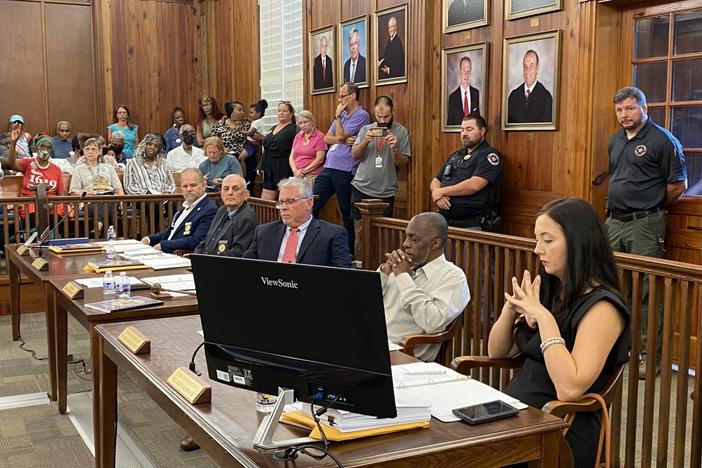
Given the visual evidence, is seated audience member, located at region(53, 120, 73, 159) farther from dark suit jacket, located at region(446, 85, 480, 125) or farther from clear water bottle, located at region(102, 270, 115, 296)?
clear water bottle, located at region(102, 270, 115, 296)

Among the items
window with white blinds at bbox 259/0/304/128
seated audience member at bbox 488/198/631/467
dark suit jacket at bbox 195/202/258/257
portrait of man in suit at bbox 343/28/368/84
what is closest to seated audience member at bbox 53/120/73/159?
window with white blinds at bbox 259/0/304/128

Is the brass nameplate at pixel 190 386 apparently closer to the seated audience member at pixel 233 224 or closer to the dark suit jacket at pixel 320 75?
the seated audience member at pixel 233 224

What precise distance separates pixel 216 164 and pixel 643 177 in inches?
166

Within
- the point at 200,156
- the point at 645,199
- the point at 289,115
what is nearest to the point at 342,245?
the point at 645,199

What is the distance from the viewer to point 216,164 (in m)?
7.66

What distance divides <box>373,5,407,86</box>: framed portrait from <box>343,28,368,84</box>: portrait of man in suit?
0.22 meters

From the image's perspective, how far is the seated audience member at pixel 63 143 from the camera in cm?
1067

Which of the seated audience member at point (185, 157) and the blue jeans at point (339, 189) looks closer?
the blue jeans at point (339, 189)

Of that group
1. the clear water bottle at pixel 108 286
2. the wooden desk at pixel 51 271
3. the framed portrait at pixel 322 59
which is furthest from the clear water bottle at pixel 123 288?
the framed portrait at pixel 322 59

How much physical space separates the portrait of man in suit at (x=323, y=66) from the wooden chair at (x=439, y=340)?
4974mm

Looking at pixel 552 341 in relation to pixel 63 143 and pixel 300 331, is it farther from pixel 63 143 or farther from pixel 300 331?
pixel 63 143

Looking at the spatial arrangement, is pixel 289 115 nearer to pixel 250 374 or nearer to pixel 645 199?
pixel 645 199

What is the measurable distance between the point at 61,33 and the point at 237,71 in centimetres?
271

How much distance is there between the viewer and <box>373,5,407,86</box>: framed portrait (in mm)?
6809
